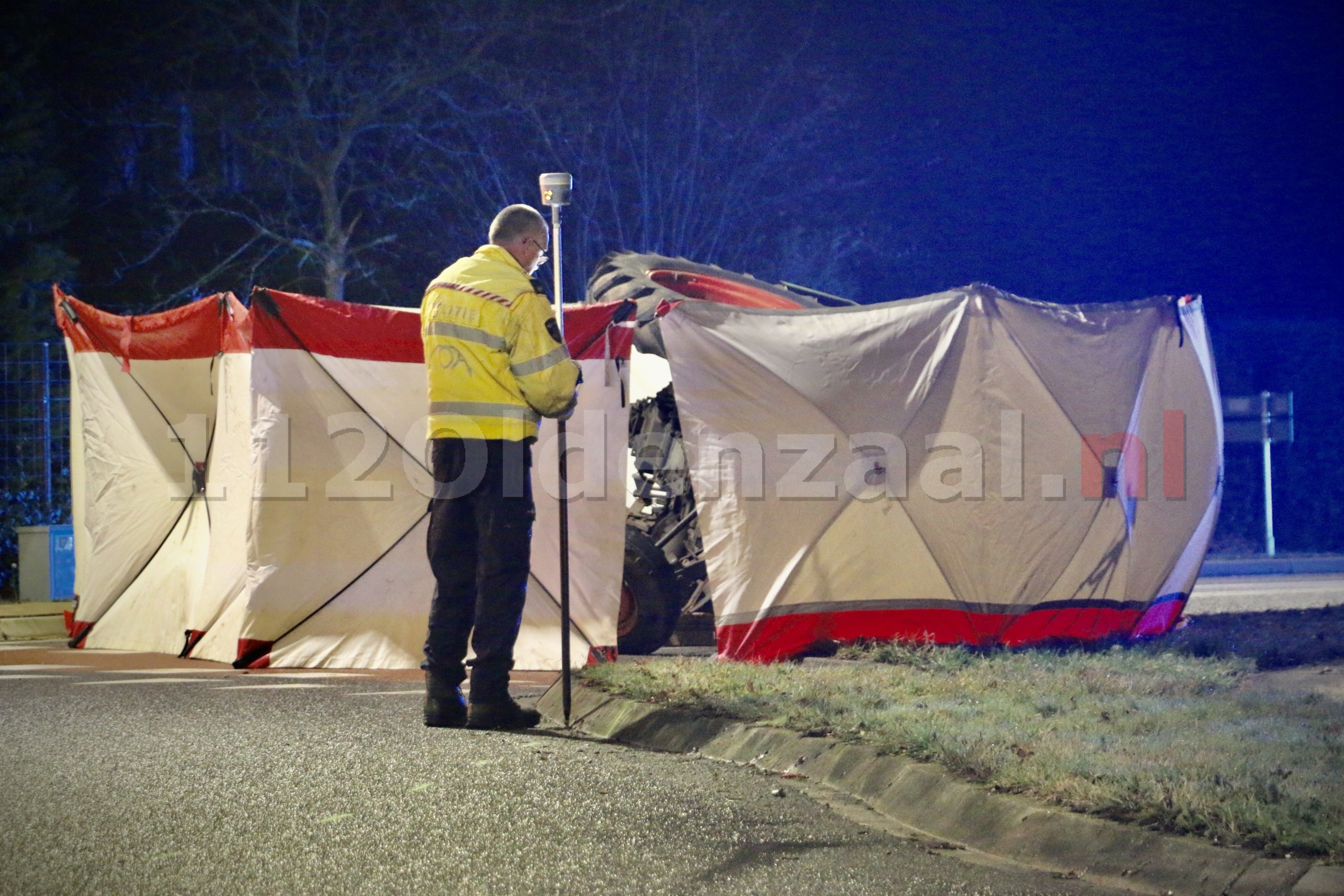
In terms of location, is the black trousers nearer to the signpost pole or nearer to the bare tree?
the signpost pole

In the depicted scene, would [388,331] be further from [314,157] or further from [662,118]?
[662,118]

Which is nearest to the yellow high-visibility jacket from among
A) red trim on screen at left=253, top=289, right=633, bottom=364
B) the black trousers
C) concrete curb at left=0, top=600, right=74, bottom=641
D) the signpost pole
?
the black trousers

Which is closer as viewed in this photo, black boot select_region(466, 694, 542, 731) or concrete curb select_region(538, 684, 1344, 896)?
concrete curb select_region(538, 684, 1344, 896)

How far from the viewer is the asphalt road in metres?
3.97

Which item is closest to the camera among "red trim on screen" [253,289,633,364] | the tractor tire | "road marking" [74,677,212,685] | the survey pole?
the survey pole

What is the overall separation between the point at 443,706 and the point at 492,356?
5.00ft

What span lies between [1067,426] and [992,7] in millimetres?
25534

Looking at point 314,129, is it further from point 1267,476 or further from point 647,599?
point 647,599

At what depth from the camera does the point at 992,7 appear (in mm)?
32188

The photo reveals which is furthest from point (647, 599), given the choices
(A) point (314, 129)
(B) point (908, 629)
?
(A) point (314, 129)

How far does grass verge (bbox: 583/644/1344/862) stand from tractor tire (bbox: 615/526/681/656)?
139cm

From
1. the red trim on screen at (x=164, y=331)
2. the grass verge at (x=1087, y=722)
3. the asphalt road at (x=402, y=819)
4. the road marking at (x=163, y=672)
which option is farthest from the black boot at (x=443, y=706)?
the red trim on screen at (x=164, y=331)

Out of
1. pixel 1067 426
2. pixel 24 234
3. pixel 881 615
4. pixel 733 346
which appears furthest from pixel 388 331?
pixel 24 234

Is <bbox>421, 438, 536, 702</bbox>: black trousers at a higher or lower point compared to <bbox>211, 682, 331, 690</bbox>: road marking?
higher
